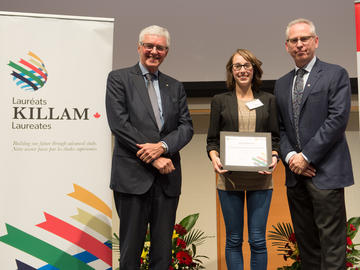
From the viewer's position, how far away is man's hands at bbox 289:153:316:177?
2.36m

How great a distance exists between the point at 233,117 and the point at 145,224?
2.86 feet

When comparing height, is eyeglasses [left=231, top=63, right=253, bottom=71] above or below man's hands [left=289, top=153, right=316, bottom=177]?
above

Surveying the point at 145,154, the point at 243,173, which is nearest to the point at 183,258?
the point at 243,173

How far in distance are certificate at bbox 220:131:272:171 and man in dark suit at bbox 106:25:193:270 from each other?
266 mm

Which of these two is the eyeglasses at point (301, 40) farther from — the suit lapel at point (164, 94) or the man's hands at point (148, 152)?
the man's hands at point (148, 152)

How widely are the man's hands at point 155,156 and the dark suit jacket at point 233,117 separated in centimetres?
48

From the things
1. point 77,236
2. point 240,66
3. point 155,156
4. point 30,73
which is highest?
point 240,66

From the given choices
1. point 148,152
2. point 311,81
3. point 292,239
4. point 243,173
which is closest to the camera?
point 148,152

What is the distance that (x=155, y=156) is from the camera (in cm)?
221

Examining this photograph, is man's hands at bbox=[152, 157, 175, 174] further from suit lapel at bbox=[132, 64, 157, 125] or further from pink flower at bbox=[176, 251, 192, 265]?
pink flower at bbox=[176, 251, 192, 265]

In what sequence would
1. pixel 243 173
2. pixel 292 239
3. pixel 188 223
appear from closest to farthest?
pixel 243 173 < pixel 292 239 < pixel 188 223

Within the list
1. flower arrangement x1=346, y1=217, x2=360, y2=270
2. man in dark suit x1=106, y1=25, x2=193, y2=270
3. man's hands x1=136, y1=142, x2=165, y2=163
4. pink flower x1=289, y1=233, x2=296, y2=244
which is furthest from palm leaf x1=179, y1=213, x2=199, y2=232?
man's hands x1=136, y1=142, x2=165, y2=163

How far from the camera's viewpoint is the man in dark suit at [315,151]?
7.61 feet

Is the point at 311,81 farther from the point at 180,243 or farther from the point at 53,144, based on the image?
the point at 53,144
